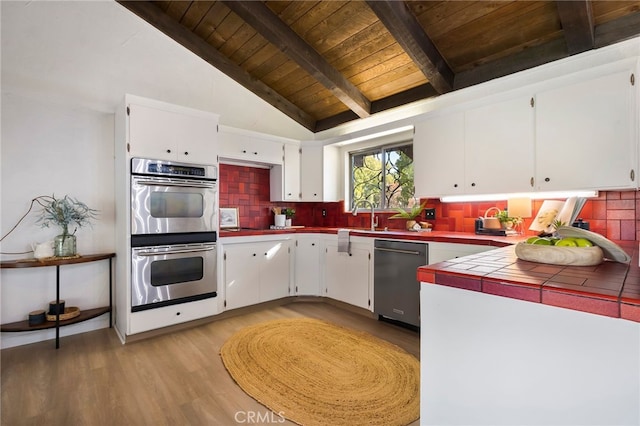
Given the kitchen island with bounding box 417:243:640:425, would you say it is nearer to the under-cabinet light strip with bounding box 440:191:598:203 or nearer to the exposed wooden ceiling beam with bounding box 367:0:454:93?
the under-cabinet light strip with bounding box 440:191:598:203

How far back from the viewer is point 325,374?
2143 mm

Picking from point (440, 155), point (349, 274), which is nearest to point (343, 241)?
point (349, 274)

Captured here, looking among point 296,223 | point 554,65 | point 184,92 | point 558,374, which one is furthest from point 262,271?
point 554,65

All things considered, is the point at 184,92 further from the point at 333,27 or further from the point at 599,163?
the point at 599,163

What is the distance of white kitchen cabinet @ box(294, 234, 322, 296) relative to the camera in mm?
3795

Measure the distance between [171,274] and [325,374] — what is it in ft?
5.67

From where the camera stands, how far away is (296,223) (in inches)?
180

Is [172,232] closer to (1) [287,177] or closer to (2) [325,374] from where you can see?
Answer: (1) [287,177]

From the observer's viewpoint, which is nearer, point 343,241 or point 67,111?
point 67,111

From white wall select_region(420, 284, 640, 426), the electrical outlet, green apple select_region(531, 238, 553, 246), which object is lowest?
white wall select_region(420, 284, 640, 426)

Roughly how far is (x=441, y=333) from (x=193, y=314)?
2.65 meters

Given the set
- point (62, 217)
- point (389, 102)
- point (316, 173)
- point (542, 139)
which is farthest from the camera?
point (316, 173)

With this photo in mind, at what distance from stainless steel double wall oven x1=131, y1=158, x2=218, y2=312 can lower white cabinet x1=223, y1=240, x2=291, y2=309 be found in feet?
0.66

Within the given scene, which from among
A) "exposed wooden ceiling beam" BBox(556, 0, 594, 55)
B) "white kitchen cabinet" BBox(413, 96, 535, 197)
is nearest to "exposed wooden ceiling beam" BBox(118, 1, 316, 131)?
"white kitchen cabinet" BBox(413, 96, 535, 197)
